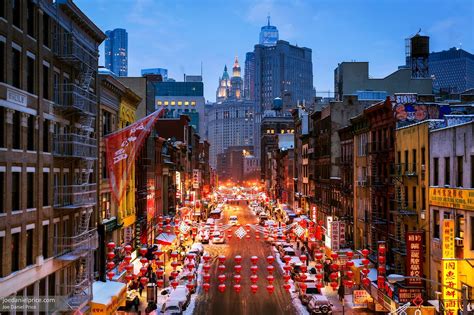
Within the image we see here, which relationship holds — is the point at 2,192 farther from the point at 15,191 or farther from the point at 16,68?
the point at 16,68

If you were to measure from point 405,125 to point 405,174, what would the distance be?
4.73m

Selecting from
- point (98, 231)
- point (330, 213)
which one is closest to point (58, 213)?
point (98, 231)

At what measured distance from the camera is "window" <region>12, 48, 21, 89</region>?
24.8 m

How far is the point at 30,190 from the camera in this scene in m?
26.9

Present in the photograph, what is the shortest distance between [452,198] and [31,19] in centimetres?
2377

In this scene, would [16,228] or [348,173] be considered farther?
[348,173]

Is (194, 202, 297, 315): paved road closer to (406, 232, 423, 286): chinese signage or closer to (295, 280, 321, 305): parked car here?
(295, 280, 321, 305): parked car

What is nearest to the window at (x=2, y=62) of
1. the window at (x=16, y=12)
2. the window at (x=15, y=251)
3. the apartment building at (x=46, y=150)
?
the apartment building at (x=46, y=150)

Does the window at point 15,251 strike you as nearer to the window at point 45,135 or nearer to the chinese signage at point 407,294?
the window at point 45,135

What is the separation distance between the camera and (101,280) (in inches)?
1604

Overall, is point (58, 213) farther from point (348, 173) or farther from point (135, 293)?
point (348, 173)

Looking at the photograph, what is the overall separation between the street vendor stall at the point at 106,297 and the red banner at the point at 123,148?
18.3 ft

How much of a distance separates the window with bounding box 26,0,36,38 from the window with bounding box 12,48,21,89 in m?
1.87

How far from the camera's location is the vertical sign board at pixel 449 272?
95.0ft
